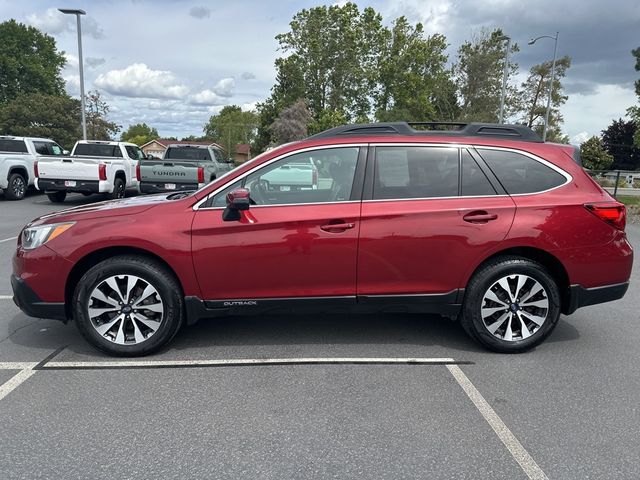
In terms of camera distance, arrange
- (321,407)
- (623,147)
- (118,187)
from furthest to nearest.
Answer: (623,147)
(118,187)
(321,407)

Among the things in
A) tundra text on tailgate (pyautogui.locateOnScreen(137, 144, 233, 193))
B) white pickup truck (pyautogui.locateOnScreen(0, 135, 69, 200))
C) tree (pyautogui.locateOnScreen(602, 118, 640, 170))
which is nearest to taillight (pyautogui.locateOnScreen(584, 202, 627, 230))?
tundra text on tailgate (pyautogui.locateOnScreen(137, 144, 233, 193))

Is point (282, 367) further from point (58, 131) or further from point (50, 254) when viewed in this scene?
point (58, 131)

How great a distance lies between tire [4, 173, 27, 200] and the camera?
15023 millimetres

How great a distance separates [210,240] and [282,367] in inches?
43.7

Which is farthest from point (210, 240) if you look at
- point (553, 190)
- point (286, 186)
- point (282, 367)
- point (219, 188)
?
point (553, 190)

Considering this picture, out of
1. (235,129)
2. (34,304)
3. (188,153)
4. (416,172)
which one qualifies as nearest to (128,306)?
(34,304)

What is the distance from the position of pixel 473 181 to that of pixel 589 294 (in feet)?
4.35

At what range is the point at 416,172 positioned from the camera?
12.9ft

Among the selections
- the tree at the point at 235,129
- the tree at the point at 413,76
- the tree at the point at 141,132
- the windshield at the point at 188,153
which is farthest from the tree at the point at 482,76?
the tree at the point at 141,132

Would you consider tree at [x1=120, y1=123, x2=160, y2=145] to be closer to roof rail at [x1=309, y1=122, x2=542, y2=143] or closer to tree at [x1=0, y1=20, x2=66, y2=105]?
tree at [x1=0, y1=20, x2=66, y2=105]

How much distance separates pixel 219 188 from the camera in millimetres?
Result: 3842

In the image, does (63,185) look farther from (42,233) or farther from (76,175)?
(42,233)

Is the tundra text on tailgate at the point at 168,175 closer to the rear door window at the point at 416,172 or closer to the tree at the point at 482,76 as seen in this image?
the rear door window at the point at 416,172

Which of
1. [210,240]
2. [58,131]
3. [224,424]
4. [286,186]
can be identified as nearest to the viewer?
[224,424]
